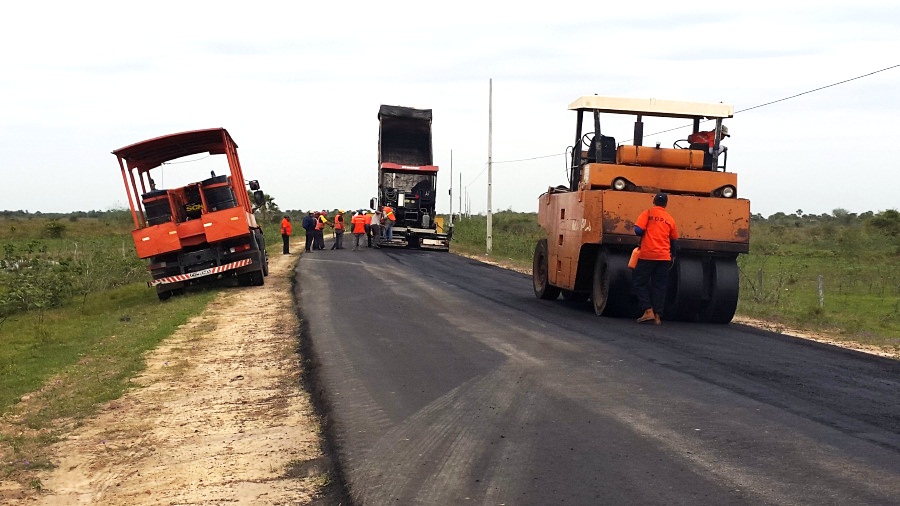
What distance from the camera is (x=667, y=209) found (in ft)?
44.3

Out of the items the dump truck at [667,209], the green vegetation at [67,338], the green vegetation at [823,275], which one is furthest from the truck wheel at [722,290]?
the green vegetation at [67,338]

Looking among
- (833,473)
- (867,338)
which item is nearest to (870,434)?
→ (833,473)

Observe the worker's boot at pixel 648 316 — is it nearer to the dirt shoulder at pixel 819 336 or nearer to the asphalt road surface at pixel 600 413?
the asphalt road surface at pixel 600 413

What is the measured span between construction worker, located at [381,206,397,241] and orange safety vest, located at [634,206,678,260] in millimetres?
24131

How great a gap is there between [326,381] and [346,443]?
245 cm

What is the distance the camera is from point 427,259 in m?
31.2

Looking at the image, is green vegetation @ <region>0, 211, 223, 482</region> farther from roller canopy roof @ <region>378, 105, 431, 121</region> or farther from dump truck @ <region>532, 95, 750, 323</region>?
roller canopy roof @ <region>378, 105, 431, 121</region>

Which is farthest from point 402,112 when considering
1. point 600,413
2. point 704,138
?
point 600,413

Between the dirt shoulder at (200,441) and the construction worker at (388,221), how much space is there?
2498cm

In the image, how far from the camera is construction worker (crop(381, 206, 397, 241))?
3662 centimetres

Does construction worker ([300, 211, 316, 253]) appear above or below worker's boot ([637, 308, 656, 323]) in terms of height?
below

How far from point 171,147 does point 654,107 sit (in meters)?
10.9

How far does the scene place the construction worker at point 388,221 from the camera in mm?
36625

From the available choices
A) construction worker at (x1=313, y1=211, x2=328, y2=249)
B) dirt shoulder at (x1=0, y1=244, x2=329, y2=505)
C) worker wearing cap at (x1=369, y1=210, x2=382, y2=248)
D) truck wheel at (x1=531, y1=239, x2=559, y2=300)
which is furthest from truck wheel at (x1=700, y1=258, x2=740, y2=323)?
construction worker at (x1=313, y1=211, x2=328, y2=249)
